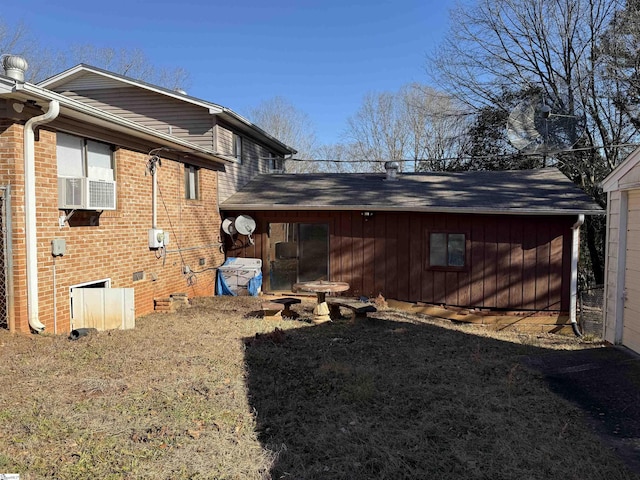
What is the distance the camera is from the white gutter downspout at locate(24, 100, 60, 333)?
19.4 ft

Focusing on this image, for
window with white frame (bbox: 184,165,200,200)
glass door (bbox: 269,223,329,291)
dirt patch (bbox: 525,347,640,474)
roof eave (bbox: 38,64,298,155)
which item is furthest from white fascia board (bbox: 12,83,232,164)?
dirt patch (bbox: 525,347,640,474)

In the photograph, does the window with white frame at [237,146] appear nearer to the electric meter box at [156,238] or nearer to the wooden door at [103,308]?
the electric meter box at [156,238]

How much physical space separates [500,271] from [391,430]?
25.5 ft

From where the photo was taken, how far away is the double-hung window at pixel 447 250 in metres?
10.9

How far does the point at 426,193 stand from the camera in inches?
473

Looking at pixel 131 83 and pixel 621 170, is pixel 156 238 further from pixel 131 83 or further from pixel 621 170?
pixel 621 170

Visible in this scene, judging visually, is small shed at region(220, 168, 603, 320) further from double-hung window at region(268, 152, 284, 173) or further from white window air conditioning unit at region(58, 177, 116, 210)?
white window air conditioning unit at region(58, 177, 116, 210)

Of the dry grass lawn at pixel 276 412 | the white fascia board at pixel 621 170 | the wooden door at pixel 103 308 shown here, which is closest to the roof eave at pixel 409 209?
the white fascia board at pixel 621 170

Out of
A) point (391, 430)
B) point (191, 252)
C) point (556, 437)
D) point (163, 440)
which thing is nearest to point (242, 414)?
point (163, 440)

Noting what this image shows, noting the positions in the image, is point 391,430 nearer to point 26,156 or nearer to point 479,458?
point 479,458

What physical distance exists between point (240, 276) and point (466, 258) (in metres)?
5.65

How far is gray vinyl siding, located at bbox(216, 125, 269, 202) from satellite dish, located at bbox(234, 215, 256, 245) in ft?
2.90

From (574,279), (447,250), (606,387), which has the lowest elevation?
(606,387)

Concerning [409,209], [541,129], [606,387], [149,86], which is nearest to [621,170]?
[606,387]
